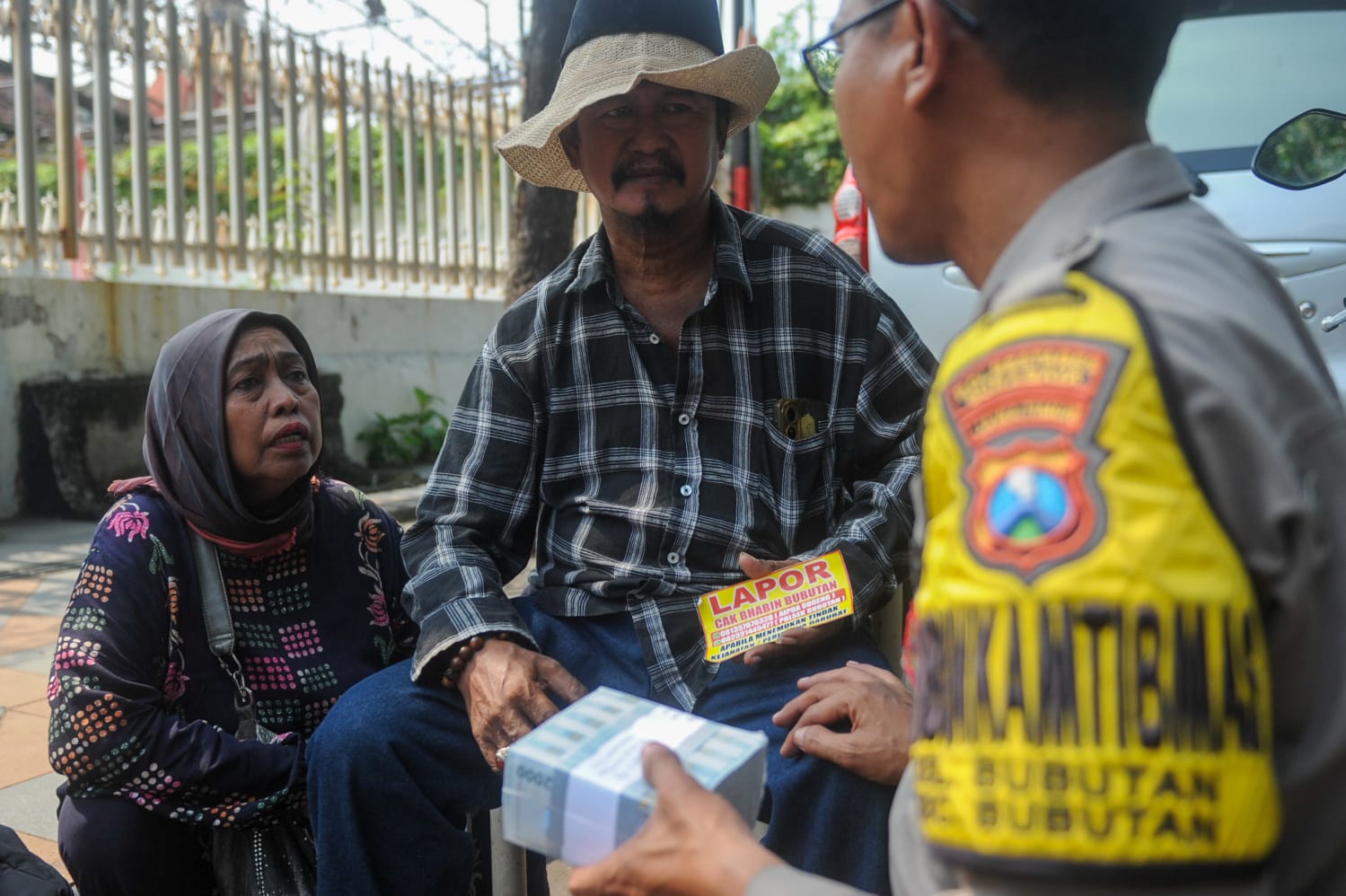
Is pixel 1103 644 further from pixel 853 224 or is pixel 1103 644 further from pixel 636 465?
pixel 853 224

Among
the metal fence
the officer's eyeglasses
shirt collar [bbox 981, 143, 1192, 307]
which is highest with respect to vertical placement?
the metal fence

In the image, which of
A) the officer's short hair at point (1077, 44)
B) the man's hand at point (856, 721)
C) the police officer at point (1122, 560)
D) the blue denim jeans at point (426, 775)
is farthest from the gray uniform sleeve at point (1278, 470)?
the blue denim jeans at point (426, 775)

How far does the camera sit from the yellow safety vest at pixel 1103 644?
0.76 m

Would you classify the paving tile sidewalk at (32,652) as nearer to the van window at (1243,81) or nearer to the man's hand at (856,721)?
the man's hand at (856,721)

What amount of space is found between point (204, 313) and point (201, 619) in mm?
5185

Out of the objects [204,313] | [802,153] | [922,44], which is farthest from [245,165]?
[802,153]

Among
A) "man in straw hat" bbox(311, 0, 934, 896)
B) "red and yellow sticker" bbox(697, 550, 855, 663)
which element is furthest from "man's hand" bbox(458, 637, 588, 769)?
Result: "red and yellow sticker" bbox(697, 550, 855, 663)

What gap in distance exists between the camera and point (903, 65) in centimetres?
104

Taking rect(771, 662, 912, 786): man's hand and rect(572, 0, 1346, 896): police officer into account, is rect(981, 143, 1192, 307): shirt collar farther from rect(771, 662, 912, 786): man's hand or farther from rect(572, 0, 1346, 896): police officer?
rect(771, 662, 912, 786): man's hand

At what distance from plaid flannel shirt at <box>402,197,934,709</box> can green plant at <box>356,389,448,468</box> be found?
5.92 metres

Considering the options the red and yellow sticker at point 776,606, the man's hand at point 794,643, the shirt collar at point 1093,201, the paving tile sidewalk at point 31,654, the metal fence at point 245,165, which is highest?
the metal fence at point 245,165

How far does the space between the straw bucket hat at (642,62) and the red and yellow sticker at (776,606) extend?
0.94 m

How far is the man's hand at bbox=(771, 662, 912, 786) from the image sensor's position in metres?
1.70

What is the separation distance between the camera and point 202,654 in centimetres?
223
